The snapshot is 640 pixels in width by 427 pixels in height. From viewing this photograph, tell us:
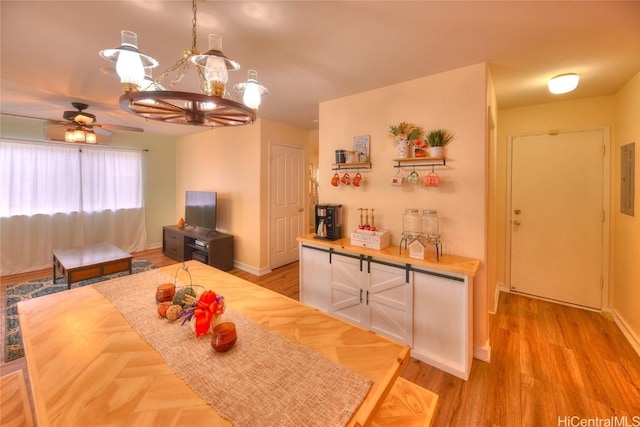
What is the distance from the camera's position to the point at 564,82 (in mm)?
2205

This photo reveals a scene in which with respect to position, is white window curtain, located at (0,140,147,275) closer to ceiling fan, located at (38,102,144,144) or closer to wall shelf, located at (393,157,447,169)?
ceiling fan, located at (38,102,144,144)

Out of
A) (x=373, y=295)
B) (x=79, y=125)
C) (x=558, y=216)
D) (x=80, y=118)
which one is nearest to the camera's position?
(x=373, y=295)

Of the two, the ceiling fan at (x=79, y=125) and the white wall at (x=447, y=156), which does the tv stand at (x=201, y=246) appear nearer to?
the ceiling fan at (x=79, y=125)

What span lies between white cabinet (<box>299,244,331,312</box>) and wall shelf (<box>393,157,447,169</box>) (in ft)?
3.67

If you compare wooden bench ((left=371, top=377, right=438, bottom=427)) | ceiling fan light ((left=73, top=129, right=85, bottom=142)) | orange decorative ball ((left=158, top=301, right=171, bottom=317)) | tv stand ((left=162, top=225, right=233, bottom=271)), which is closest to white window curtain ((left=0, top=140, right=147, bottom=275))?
tv stand ((left=162, top=225, right=233, bottom=271))

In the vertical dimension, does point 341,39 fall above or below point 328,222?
above

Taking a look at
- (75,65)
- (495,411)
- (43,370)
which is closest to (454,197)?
(495,411)

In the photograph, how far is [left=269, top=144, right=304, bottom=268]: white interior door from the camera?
4.16 m

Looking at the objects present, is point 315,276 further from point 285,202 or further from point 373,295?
point 285,202

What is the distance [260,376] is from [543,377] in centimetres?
217

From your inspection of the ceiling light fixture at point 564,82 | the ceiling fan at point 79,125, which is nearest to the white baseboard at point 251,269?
the ceiling fan at point 79,125

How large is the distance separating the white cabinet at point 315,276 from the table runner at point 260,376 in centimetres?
145

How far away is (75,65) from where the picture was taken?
2201mm

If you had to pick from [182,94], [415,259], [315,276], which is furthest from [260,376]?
[315,276]
